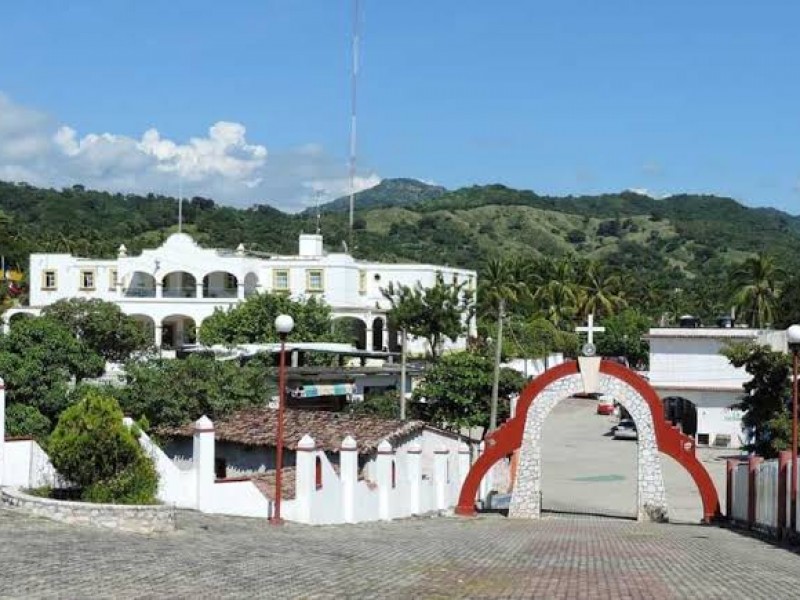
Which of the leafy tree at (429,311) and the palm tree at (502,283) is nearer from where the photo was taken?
the leafy tree at (429,311)

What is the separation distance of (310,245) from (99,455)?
4877 centimetres

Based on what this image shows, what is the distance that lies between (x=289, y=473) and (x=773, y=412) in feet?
57.5

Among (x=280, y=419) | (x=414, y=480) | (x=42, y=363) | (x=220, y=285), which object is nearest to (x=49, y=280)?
(x=220, y=285)

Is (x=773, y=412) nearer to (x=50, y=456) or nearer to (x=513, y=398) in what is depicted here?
(x=513, y=398)

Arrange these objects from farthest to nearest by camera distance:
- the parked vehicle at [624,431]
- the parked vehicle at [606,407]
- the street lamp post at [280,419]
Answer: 1. the parked vehicle at [606,407]
2. the parked vehicle at [624,431]
3. the street lamp post at [280,419]

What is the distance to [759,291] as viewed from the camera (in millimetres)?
68375

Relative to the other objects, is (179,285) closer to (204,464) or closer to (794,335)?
(204,464)

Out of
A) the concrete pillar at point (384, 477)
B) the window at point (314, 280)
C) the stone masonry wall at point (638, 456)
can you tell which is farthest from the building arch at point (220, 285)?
the concrete pillar at point (384, 477)

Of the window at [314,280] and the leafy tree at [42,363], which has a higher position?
the window at [314,280]

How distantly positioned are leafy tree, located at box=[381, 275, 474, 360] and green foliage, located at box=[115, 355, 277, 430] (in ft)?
95.8

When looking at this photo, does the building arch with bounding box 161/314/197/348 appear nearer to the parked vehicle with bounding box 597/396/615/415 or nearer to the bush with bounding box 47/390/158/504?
the parked vehicle with bounding box 597/396/615/415

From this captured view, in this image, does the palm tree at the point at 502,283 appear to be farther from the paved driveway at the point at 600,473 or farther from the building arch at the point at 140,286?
the building arch at the point at 140,286

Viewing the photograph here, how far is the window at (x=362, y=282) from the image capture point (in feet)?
217

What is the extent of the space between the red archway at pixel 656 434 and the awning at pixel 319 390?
40.2 ft
